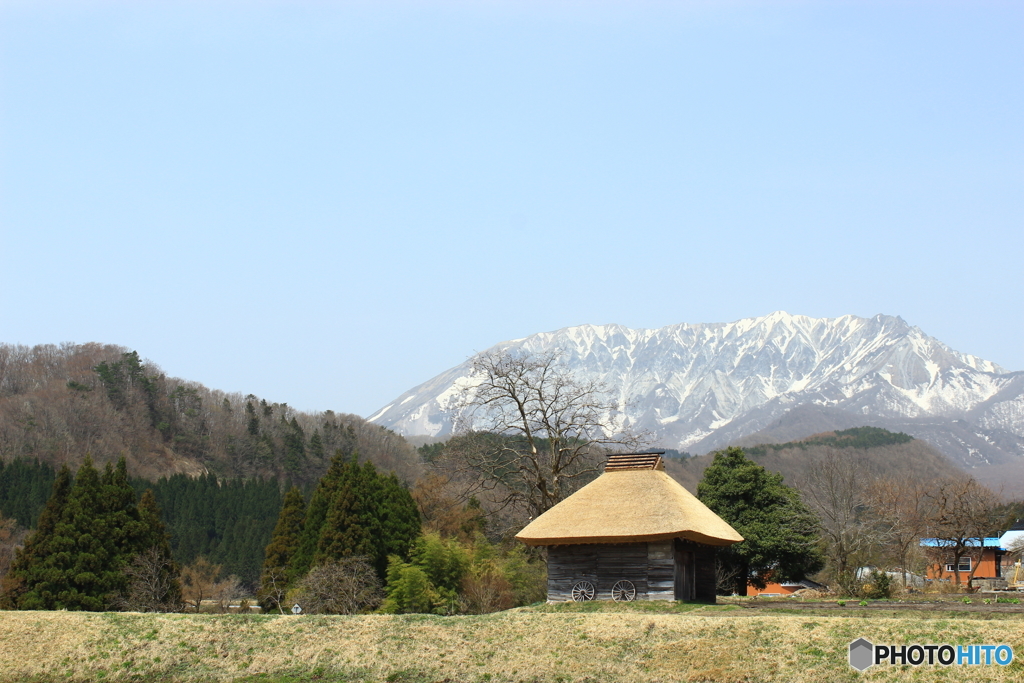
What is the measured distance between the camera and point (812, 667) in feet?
55.9

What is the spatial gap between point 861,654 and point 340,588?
21.1m

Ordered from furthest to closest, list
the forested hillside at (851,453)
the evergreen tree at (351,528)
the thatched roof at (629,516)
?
the forested hillside at (851,453) → the evergreen tree at (351,528) → the thatched roof at (629,516)

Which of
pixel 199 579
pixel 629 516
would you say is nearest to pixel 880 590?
pixel 629 516

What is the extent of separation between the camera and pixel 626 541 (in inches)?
1026

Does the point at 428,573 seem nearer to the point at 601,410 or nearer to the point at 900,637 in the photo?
the point at 601,410

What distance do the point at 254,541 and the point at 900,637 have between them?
5538 cm

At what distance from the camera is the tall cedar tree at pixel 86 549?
1331 inches

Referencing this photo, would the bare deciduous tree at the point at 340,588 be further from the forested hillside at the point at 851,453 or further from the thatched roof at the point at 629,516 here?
the forested hillside at the point at 851,453

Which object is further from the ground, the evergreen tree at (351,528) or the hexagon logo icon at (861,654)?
the evergreen tree at (351,528)

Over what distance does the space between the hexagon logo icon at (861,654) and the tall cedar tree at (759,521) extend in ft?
61.5

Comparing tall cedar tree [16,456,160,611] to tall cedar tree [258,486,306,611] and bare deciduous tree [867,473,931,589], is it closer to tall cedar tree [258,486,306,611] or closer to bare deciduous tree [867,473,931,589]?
tall cedar tree [258,486,306,611]

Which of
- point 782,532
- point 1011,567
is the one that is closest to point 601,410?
point 782,532

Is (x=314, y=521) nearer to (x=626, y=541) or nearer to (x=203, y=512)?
(x=626, y=541)

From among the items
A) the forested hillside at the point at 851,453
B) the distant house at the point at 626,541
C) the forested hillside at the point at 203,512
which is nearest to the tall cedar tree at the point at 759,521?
the distant house at the point at 626,541
